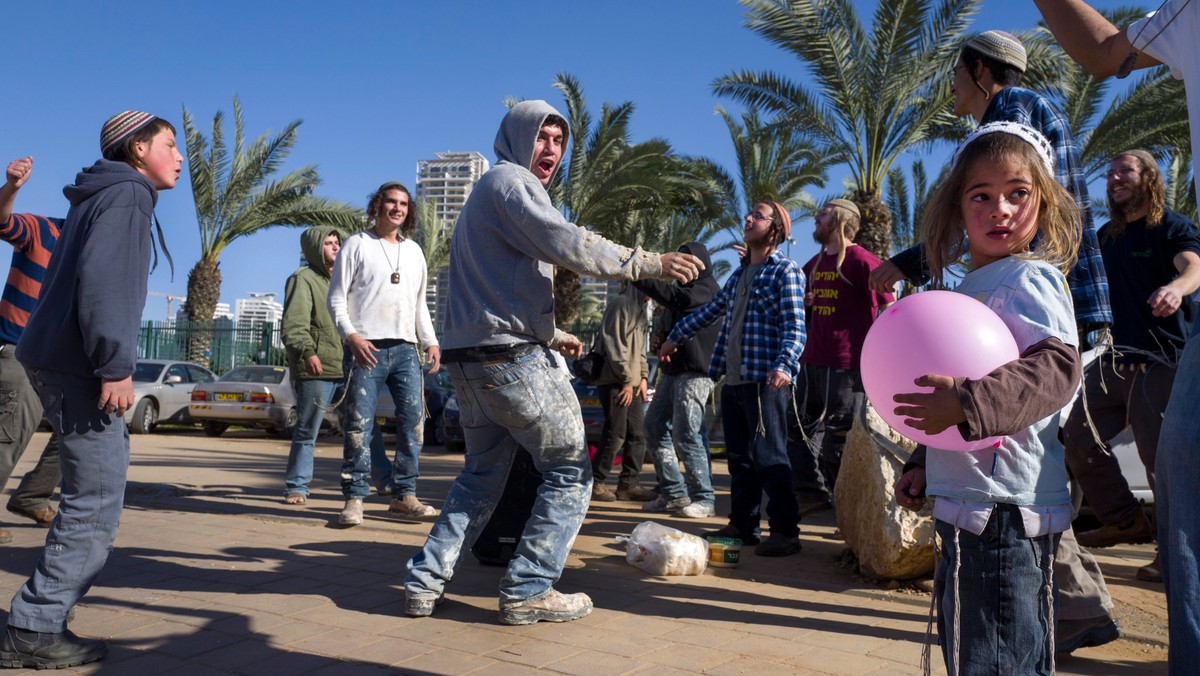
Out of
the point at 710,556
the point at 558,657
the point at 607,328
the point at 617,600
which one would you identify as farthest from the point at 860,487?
the point at 607,328

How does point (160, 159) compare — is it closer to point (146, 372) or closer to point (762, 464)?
point (762, 464)

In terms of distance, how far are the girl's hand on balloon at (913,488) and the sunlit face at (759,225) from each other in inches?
143

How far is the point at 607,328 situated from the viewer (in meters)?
8.30

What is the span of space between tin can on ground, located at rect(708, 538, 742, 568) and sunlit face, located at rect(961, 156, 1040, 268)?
3128 millimetres

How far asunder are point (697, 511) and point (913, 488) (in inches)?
187

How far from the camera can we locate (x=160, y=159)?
12.6 feet

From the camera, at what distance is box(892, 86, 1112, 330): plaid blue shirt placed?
322 centimetres

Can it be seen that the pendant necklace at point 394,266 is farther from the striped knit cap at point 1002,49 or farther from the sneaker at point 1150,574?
the sneaker at point 1150,574

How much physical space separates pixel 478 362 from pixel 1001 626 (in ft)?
7.88

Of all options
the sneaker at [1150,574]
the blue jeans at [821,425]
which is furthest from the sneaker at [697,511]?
the sneaker at [1150,574]

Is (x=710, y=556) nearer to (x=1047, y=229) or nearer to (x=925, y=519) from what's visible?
(x=925, y=519)

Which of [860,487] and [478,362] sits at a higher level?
[478,362]

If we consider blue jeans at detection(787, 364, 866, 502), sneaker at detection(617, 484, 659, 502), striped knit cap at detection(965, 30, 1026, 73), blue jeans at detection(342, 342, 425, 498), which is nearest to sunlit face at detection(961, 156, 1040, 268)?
striped knit cap at detection(965, 30, 1026, 73)

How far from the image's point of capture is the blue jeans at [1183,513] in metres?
1.95
